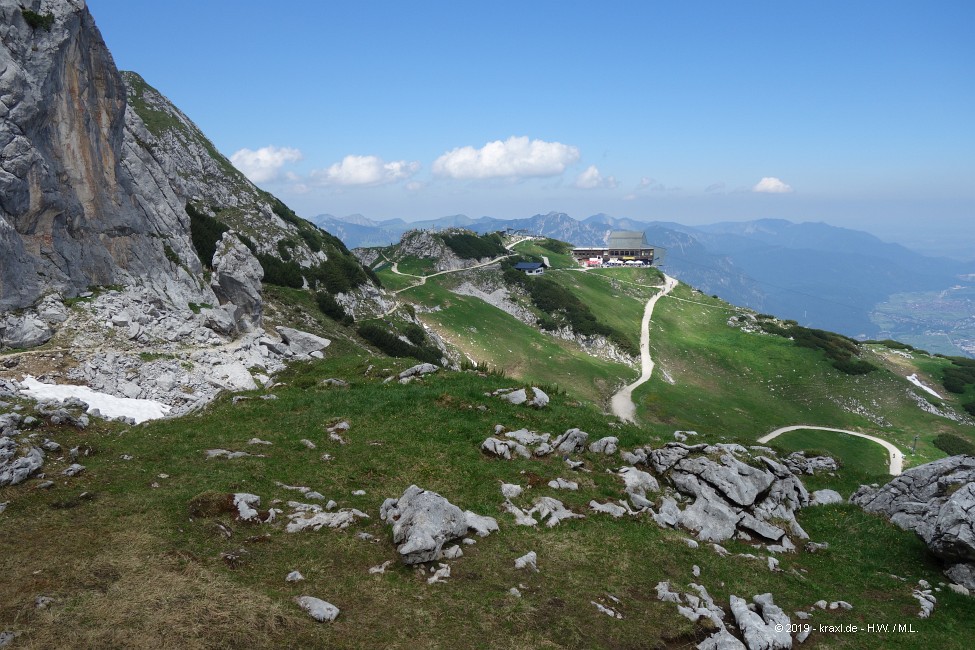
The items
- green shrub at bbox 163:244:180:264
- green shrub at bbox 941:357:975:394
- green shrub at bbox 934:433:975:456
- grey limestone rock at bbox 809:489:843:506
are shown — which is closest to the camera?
grey limestone rock at bbox 809:489:843:506

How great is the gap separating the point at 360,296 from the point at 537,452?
70.3 metres

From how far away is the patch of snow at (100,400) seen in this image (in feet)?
94.2

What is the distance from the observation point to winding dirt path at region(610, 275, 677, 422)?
77750mm

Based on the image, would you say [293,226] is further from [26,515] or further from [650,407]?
[26,515]

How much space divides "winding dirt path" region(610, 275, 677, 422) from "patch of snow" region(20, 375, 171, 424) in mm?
35298

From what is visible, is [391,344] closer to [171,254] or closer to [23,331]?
[171,254]

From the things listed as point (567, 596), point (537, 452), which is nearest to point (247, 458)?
point (537, 452)

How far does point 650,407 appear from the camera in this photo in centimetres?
8144

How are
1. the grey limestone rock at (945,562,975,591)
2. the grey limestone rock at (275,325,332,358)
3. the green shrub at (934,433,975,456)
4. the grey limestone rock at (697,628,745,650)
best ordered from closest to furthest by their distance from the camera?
1. the grey limestone rock at (697,628,745,650)
2. the grey limestone rock at (945,562,975,591)
3. the grey limestone rock at (275,325,332,358)
4. the green shrub at (934,433,975,456)

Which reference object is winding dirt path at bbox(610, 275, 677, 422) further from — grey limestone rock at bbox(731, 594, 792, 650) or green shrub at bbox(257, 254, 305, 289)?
green shrub at bbox(257, 254, 305, 289)

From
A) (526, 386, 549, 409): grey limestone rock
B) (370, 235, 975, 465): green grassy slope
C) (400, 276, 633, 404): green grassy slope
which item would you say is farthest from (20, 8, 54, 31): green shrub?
(370, 235, 975, 465): green grassy slope

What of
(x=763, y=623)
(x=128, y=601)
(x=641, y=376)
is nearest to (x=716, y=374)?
(x=641, y=376)

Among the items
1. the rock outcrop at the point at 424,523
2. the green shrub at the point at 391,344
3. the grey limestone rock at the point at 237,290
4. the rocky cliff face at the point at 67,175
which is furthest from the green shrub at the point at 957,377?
the rocky cliff face at the point at 67,175

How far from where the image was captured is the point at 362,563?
15164mm
